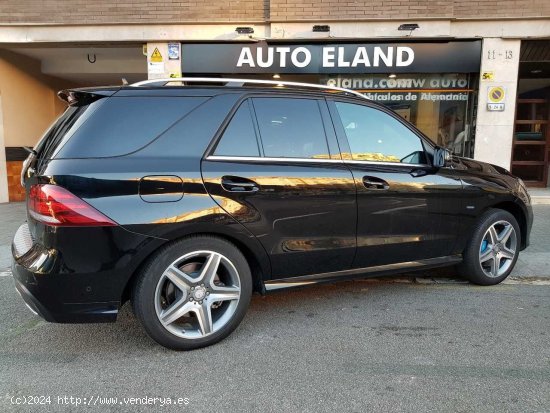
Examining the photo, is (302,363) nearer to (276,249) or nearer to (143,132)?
(276,249)

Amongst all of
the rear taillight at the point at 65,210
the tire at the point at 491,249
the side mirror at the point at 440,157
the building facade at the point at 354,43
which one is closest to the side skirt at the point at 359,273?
the tire at the point at 491,249

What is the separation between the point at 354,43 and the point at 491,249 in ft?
19.2

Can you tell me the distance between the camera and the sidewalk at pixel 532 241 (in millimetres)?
4816

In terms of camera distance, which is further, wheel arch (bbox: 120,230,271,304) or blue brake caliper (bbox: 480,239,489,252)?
blue brake caliper (bbox: 480,239,489,252)

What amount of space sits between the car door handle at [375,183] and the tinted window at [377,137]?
0.57ft

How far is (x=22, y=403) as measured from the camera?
2416 millimetres

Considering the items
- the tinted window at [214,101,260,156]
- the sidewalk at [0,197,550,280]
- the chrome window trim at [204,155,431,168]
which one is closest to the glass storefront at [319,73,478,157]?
the sidewalk at [0,197,550,280]

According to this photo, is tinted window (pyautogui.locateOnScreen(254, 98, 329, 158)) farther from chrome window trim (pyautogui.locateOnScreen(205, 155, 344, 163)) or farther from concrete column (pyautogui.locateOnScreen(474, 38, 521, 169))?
concrete column (pyautogui.locateOnScreen(474, 38, 521, 169))

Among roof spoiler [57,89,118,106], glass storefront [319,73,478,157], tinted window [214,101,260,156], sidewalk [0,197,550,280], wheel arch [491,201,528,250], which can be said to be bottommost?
sidewalk [0,197,550,280]

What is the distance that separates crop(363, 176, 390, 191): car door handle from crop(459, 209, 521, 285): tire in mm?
1222

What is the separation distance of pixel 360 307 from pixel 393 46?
21.6ft

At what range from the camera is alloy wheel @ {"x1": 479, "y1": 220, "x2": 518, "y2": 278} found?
4.20 meters

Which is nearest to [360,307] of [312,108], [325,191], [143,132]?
[325,191]

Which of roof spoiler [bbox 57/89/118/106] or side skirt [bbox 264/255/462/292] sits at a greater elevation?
roof spoiler [bbox 57/89/118/106]
